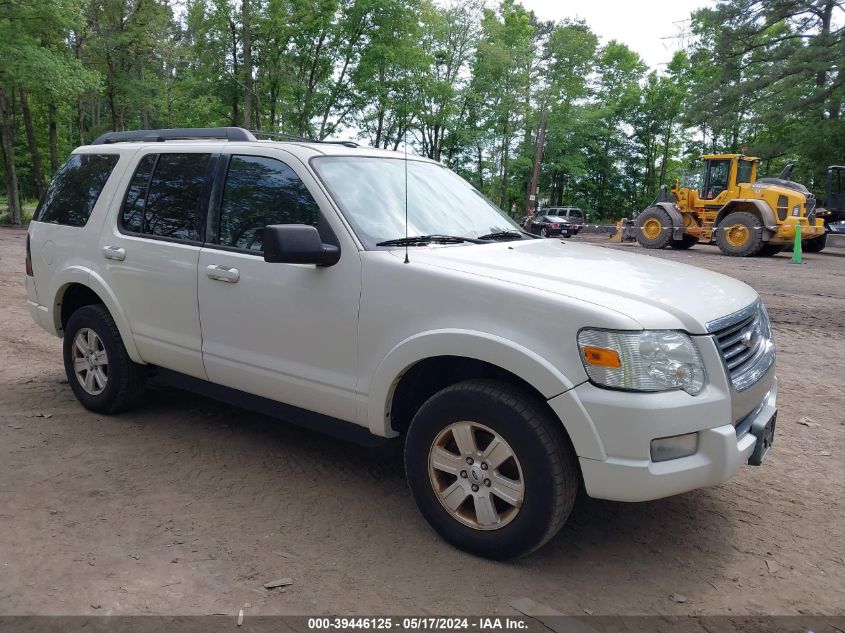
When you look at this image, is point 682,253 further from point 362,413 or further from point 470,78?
point 470,78

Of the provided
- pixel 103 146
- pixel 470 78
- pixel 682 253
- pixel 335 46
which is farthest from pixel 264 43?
pixel 103 146

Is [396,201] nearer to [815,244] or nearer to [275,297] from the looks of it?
[275,297]

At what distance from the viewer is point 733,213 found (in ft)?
62.7

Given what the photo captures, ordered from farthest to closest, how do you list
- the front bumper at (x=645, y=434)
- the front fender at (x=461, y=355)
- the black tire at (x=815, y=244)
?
the black tire at (x=815, y=244) < the front fender at (x=461, y=355) < the front bumper at (x=645, y=434)

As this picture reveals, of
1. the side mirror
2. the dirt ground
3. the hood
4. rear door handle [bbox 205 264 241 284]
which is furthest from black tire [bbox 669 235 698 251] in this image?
the side mirror

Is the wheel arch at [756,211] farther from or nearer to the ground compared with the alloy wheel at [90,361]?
farther from the ground

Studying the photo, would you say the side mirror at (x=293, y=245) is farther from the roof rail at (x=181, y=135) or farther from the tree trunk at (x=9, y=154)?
the tree trunk at (x=9, y=154)

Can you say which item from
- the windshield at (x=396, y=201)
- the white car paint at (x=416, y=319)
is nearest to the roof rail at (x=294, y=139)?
the white car paint at (x=416, y=319)

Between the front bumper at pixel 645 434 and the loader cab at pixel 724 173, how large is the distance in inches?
757

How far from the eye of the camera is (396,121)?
31.1 meters

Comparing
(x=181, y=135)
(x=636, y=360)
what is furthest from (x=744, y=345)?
(x=181, y=135)

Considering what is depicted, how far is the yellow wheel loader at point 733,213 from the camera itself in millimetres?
18531

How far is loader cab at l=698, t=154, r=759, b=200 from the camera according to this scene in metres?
19.9

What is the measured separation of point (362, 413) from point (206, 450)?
1.47 metres
